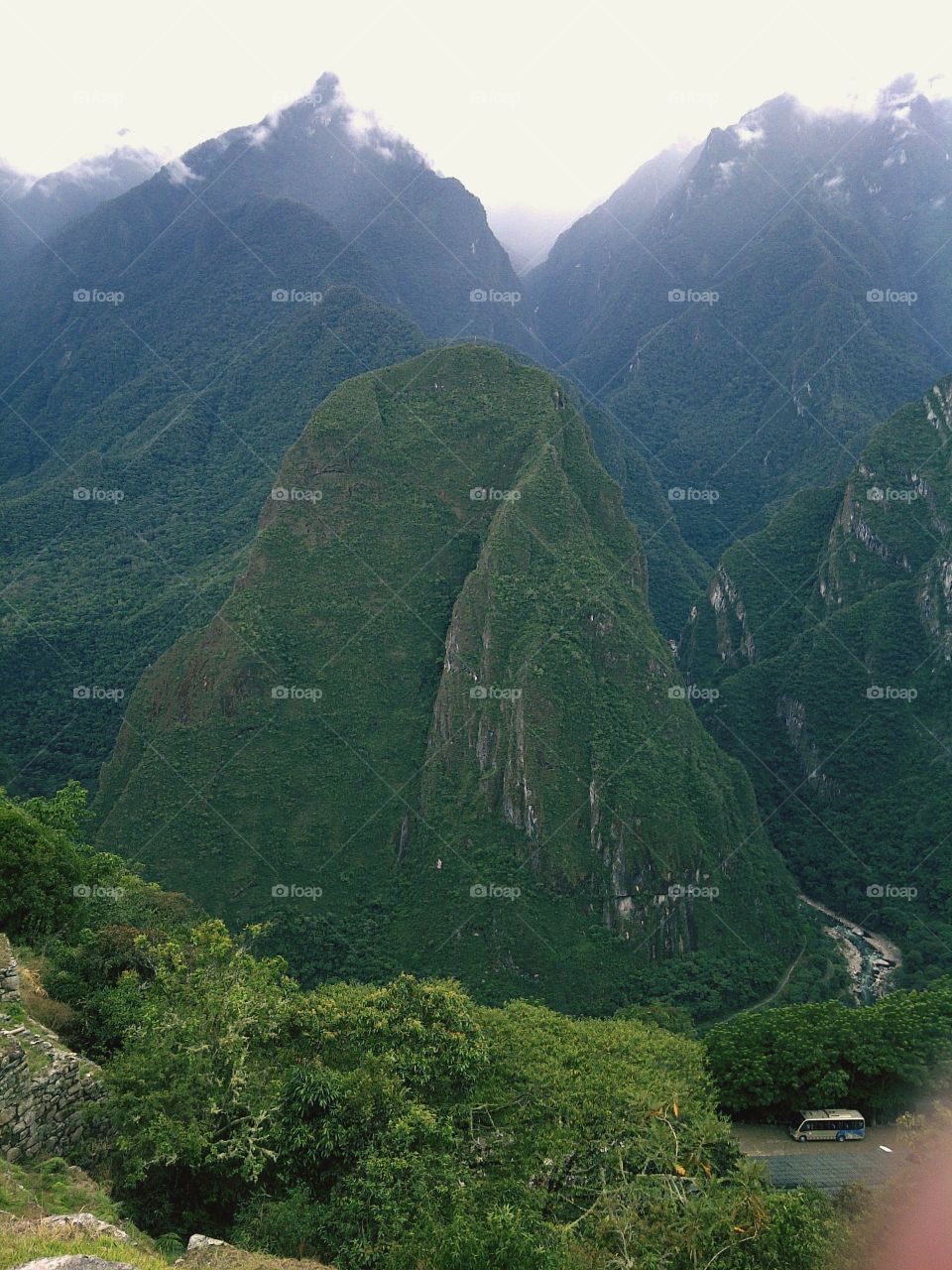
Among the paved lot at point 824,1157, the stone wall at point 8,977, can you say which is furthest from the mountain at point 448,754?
the stone wall at point 8,977

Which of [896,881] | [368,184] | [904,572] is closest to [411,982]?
[896,881]

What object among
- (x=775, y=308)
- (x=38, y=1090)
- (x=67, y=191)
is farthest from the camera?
(x=67, y=191)

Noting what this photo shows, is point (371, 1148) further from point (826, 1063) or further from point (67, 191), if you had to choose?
point (67, 191)

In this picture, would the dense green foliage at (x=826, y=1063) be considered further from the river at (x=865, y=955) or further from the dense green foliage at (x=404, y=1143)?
the river at (x=865, y=955)

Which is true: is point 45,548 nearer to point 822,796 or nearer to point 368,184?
point 822,796

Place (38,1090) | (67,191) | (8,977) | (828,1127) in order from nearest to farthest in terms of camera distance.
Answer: (38,1090), (8,977), (828,1127), (67,191)

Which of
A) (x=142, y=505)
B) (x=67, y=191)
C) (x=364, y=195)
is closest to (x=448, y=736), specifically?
(x=142, y=505)

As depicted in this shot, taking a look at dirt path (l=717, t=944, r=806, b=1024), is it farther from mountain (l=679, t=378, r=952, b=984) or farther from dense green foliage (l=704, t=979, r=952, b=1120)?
dense green foliage (l=704, t=979, r=952, b=1120)
